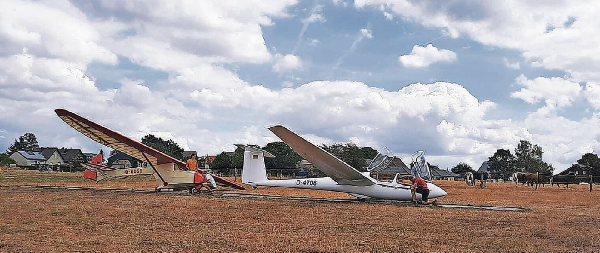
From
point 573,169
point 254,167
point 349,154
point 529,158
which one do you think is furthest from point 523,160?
point 254,167

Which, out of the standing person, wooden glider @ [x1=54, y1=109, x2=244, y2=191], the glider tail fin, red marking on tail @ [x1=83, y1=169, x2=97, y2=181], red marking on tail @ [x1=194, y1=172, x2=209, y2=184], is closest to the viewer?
the standing person

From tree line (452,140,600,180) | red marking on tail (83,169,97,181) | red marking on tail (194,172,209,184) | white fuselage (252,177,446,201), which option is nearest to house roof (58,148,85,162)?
tree line (452,140,600,180)

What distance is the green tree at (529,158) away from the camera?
3866 inches

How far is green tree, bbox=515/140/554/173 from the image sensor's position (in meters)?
98.2

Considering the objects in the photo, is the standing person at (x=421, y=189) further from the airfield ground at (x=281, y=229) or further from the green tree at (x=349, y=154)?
the green tree at (x=349, y=154)

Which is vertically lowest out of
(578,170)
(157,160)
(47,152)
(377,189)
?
(377,189)

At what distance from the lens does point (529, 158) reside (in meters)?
101

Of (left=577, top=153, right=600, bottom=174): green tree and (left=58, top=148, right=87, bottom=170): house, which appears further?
(left=58, top=148, right=87, bottom=170): house

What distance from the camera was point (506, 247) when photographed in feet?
26.3

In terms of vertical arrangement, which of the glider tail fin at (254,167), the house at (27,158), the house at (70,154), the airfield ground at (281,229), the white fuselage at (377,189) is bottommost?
the airfield ground at (281,229)

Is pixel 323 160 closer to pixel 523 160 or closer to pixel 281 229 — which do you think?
pixel 281 229

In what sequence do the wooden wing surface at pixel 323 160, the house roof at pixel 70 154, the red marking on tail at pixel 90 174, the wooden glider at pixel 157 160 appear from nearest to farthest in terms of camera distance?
the wooden wing surface at pixel 323 160 → the wooden glider at pixel 157 160 → the red marking on tail at pixel 90 174 → the house roof at pixel 70 154

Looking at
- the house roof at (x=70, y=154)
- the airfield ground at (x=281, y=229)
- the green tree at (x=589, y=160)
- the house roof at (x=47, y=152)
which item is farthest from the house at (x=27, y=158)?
the green tree at (x=589, y=160)

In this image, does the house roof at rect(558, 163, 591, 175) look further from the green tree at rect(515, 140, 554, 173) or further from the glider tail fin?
the glider tail fin
